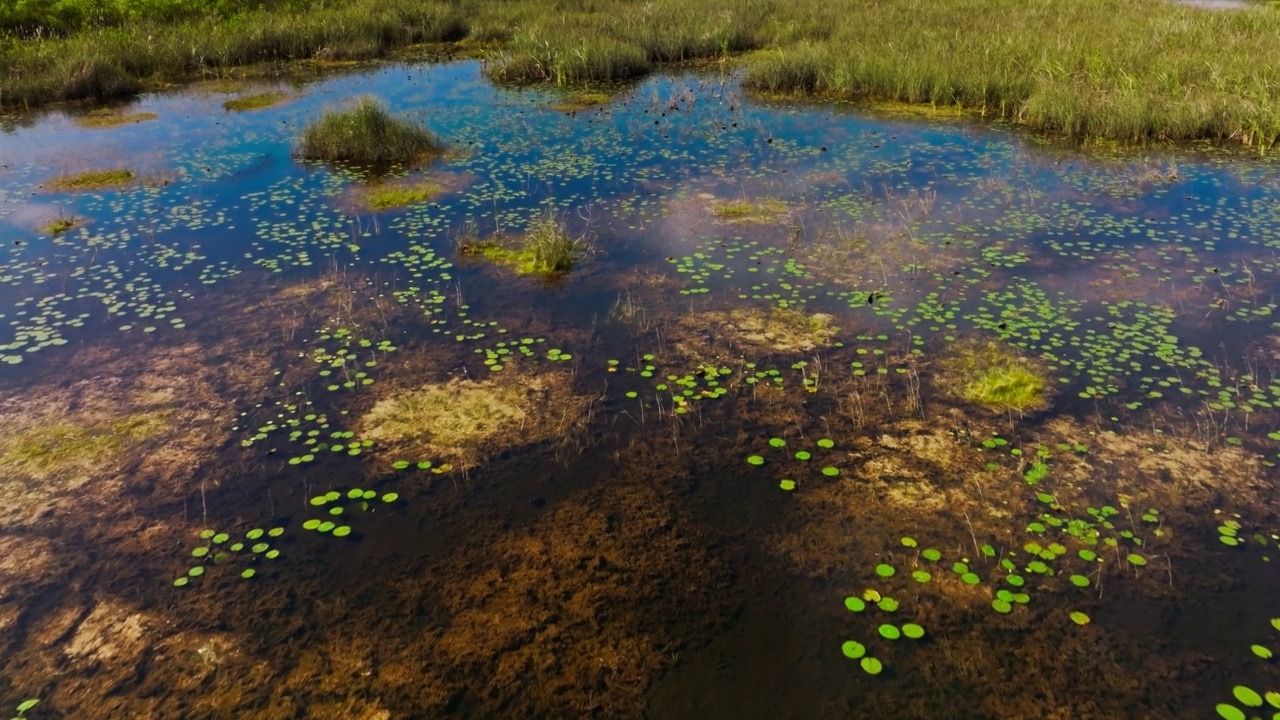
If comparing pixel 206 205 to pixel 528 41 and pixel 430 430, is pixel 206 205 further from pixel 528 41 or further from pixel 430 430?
pixel 528 41

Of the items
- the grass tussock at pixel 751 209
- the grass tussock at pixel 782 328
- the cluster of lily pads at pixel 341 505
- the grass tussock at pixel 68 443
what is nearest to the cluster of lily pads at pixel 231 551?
the cluster of lily pads at pixel 341 505

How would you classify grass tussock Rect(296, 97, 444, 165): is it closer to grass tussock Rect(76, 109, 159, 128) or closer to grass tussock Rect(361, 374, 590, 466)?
grass tussock Rect(76, 109, 159, 128)

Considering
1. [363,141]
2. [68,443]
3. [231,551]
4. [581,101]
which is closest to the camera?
[231,551]

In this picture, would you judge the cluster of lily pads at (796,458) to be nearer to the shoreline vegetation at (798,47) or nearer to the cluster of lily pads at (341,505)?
the cluster of lily pads at (341,505)

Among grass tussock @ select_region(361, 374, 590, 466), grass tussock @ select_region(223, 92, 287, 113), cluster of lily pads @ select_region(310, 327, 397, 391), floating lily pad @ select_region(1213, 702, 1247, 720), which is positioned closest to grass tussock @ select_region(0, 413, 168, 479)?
cluster of lily pads @ select_region(310, 327, 397, 391)

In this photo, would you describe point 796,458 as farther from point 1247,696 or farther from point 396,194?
point 396,194

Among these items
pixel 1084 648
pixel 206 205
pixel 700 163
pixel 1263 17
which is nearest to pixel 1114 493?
pixel 1084 648

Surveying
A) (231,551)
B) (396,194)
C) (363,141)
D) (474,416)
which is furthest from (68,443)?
(363,141)
